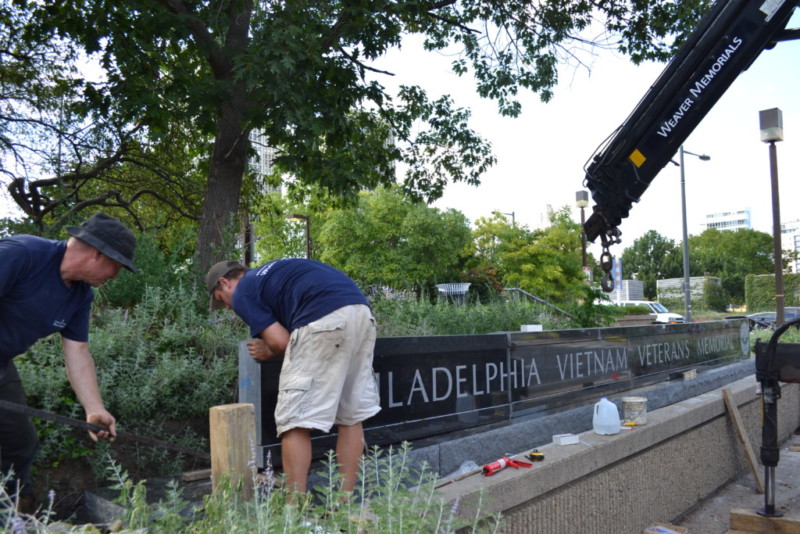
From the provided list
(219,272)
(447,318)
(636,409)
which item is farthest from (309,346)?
(447,318)

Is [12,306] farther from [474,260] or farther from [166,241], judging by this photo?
[474,260]

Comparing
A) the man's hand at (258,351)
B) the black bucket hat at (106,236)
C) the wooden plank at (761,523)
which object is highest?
the black bucket hat at (106,236)

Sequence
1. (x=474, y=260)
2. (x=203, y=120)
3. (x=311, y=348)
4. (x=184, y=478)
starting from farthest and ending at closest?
(x=474, y=260), (x=203, y=120), (x=184, y=478), (x=311, y=348)

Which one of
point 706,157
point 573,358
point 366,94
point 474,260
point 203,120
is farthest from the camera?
point 474,260

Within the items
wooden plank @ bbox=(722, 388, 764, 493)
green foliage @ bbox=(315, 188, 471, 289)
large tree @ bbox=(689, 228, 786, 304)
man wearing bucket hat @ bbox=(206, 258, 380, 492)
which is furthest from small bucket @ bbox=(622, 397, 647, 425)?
large tree @ bbox=(689, 228, 786, 304)

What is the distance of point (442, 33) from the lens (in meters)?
12.4

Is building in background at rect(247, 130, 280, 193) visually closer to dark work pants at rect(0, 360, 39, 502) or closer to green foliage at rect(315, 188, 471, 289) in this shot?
dark work pants at rect(0, 360, 39, 502)

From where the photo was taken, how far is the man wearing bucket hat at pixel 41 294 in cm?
287

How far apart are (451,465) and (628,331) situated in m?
2.73

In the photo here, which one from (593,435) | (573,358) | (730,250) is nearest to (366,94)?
(573,358)

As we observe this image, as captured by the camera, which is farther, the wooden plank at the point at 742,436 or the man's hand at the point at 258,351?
the wooden plank at the point at 742,436

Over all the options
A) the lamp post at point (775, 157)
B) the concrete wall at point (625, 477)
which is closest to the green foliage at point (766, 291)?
the lamp post at point (775, 157)

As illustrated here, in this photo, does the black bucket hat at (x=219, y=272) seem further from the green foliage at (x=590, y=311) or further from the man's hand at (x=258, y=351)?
the green foliage at (x=590, y=311)

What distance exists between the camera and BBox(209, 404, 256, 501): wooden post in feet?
8.06
